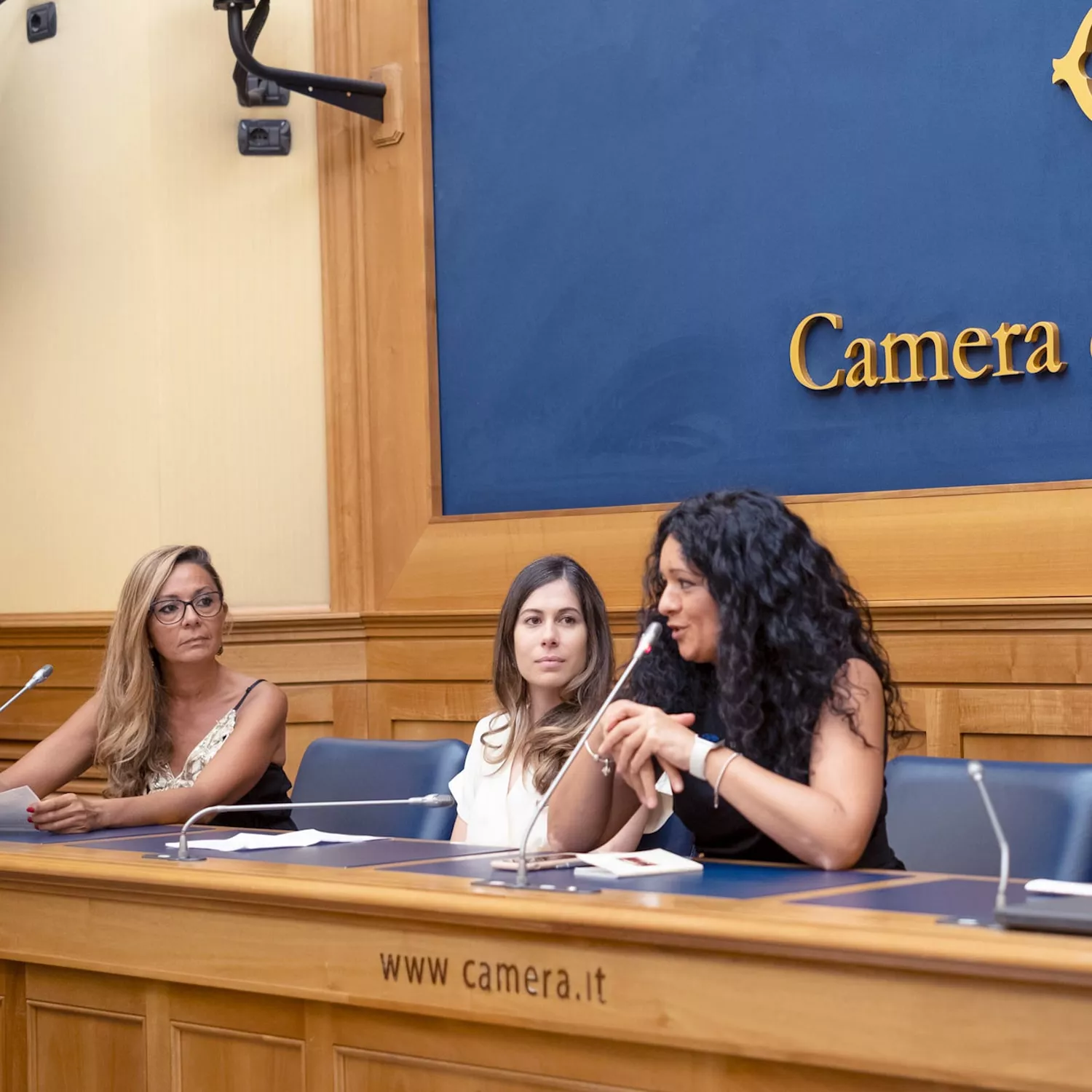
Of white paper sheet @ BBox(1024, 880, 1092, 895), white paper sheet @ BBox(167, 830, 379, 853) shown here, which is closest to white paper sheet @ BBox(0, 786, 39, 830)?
white paper sheet @ BBox(167, 830, 379, 853)

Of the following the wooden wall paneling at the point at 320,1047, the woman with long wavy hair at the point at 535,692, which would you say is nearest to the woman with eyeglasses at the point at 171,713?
the woman with long wavy hair at the point at 535,692

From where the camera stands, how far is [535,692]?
300cm

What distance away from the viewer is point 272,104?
454 centimetres

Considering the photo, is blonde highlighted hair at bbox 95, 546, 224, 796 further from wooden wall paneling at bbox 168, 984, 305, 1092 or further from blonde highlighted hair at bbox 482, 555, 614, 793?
wooden wall paneling at bbox 168, 984, 305, 1092

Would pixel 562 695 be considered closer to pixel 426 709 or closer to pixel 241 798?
pixel 241 798

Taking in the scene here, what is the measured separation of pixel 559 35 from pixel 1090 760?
234 cm

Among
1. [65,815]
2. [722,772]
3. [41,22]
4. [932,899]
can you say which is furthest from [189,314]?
[932,899]

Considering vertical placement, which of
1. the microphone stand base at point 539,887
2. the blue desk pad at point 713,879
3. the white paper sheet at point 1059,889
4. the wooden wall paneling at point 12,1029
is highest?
the white paper sheet at point 1059,889

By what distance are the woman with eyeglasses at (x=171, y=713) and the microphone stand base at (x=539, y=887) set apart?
137cm

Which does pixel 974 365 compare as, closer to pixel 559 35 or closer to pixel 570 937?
pixel 559 35

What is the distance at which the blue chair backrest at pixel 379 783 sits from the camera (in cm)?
320

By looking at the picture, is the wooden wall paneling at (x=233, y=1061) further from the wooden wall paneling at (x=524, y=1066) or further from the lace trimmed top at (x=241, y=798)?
the lace trimmed top at (x=241, y=798)

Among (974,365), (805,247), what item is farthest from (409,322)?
(974,365)

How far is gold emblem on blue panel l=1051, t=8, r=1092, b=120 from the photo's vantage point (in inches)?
138
